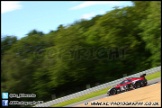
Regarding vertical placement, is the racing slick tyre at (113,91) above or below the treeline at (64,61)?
below

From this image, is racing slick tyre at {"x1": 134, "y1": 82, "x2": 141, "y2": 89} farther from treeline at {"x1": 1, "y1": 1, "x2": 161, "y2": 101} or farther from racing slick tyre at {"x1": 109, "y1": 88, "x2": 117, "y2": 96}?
treeline at {"x1": 1, "y1": 1, "x2": 161, "y2": 101}

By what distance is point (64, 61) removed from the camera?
227 inches

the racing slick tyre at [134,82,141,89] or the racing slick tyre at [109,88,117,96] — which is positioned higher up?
the racing slick tyre at [134,82,141,89]

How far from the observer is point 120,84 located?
571 centimetres

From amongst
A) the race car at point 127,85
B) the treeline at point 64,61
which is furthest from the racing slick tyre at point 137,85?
the treeline at point 64,61

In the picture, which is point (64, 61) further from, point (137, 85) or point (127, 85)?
point (137, 85)

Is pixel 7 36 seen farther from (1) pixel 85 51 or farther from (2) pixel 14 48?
(1) pixel 85 51

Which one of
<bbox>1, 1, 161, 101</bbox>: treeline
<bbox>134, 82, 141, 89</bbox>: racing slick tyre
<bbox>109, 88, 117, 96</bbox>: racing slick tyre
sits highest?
<bbox>1, 1, 161, 101</bbox>: treeline

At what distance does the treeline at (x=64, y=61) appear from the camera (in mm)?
5406

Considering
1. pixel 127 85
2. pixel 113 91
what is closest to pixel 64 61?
pixel 113 91

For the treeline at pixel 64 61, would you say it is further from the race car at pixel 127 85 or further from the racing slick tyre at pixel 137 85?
the racing slick tyre at pixel 137 85

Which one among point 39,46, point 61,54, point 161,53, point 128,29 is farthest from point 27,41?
point 161,53

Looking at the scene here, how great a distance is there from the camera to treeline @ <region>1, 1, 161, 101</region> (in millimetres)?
5406

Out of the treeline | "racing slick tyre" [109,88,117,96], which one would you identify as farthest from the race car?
the treeline
